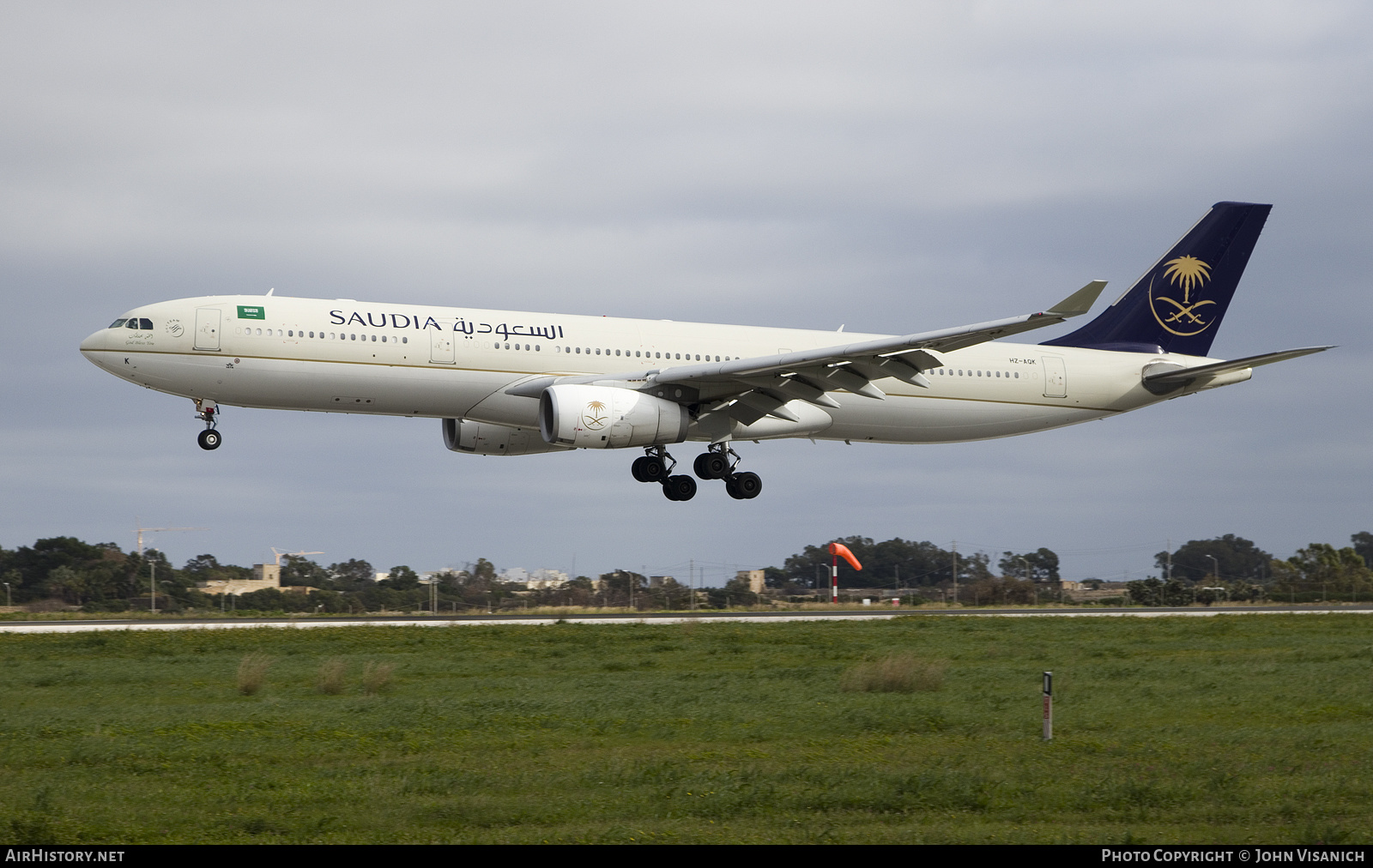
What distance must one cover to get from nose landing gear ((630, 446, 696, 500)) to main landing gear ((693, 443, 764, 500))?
0.54 m

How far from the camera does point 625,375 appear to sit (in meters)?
35.6

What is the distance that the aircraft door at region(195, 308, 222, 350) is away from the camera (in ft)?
108

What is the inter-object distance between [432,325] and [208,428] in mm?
6758

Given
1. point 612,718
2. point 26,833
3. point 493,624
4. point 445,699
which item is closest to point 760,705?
point 612,718

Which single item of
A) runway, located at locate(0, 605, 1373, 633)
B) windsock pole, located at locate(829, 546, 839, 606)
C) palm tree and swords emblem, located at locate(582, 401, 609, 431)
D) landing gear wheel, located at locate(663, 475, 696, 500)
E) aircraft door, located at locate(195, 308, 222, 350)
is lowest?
runway, located at locate(0, 605, 1373, 633)

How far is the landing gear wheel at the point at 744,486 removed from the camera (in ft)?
128

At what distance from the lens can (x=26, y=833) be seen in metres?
12.8

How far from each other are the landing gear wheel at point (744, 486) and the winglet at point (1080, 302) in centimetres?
1297

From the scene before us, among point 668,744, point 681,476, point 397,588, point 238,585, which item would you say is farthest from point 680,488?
point 238,585

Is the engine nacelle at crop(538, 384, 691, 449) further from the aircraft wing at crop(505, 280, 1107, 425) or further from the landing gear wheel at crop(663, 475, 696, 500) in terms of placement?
the landing gear wheel at crop(663, 475, 696, 500)

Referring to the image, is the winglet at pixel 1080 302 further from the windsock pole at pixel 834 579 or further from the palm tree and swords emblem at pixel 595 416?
the windsock pole at pixel 834 579

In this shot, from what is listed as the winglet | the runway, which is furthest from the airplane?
the runway

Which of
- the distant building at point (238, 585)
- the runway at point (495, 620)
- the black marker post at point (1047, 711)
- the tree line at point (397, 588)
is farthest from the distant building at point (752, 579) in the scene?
the black marker post at point (1047, 711)

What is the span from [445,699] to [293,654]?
8.18 metres
